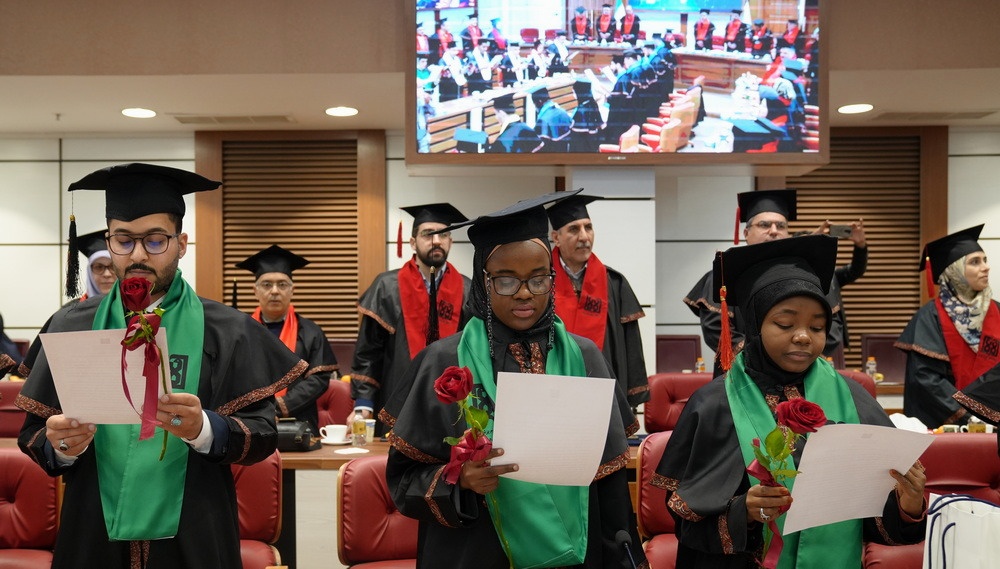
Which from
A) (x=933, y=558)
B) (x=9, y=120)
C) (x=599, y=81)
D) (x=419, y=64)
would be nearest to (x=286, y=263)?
(x=419, y=64)

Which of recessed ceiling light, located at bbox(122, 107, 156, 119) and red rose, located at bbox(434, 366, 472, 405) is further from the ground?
recessed ceiling light, located at bbox(122, 107, 156, 119)

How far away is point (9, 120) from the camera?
7777 millimetres

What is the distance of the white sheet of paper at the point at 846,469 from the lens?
1.93m

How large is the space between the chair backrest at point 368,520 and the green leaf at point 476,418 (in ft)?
4.35

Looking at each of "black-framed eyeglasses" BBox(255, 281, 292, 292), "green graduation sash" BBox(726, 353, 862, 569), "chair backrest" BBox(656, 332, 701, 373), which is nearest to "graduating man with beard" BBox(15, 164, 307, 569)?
"green graduation sash" BBox(726, 353, 862, 569)

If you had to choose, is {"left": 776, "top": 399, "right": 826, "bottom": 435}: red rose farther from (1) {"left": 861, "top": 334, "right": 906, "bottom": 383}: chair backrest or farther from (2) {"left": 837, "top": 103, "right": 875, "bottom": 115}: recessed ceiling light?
(1) {"left": 861, "top": 334, "right": 906, "bottom": 383}: chair backrest

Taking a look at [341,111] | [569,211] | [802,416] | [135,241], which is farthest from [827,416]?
Result: [341,111]

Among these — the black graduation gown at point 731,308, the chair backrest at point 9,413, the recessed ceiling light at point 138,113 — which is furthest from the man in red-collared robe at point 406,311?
the recessed ceiling light at point 138,113

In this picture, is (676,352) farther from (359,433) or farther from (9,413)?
(9,413)

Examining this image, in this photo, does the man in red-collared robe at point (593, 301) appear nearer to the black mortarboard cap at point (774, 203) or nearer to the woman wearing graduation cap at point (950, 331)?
the black mortarboard cap at point (774, 203)

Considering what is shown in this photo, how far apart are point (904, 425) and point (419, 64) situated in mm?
3589

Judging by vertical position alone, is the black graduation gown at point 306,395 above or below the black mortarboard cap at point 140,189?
below

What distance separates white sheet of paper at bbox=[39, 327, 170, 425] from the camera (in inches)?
77.1

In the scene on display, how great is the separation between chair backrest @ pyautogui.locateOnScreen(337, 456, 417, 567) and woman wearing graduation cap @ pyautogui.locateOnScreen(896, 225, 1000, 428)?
376 cm
